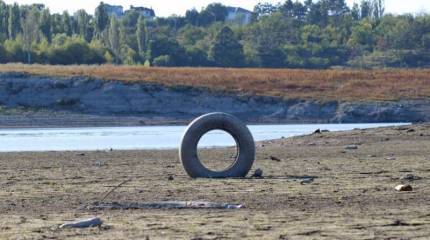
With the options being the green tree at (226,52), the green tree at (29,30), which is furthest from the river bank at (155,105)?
the green tree at (226,52)

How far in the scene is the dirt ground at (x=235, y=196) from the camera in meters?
12.1

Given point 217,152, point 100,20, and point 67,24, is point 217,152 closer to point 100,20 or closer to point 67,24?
point 67,24

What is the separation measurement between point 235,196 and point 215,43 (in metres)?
80.6

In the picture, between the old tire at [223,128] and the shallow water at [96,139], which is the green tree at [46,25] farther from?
the old tire at [223,128]

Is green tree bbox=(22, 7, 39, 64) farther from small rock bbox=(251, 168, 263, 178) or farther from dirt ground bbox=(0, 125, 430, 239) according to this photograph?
small rock bbox=(251, 168, 263, 178)

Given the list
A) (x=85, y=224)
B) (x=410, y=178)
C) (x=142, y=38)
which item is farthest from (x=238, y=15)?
(x=85, y=224)

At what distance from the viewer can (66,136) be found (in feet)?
127

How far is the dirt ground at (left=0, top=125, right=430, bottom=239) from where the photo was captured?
1213 cm

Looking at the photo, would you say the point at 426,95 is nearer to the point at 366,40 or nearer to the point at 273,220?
the point at 273,220

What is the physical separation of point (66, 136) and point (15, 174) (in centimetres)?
1812

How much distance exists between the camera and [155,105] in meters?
52.2

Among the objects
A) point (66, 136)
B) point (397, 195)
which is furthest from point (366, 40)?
point (397, 195)

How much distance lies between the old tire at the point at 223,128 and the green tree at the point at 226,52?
234 feet

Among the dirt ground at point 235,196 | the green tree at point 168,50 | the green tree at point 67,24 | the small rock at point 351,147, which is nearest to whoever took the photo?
the dirt ground at point 235,196
